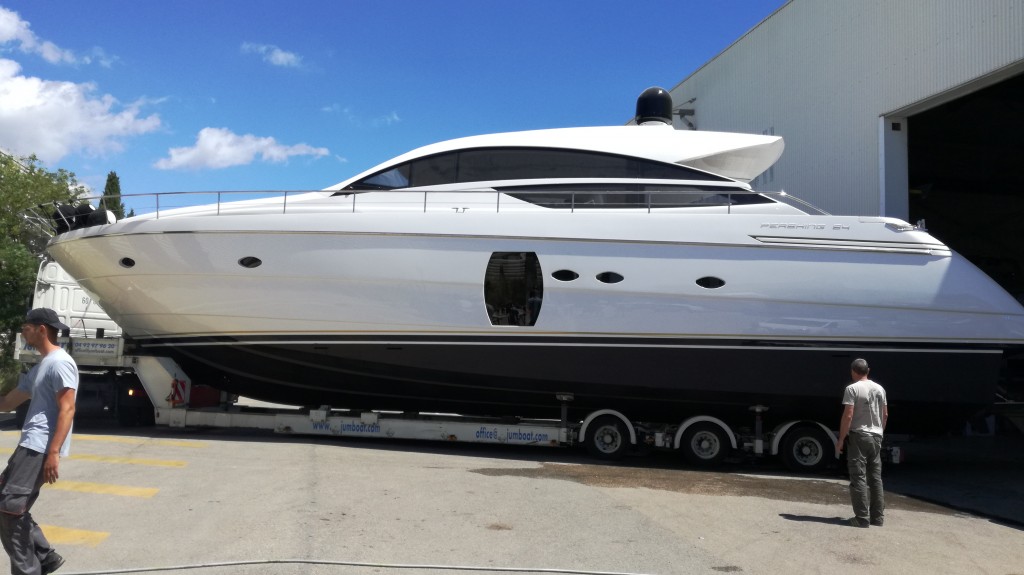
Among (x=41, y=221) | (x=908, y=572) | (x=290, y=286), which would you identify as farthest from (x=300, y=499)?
(x=41, y=221)

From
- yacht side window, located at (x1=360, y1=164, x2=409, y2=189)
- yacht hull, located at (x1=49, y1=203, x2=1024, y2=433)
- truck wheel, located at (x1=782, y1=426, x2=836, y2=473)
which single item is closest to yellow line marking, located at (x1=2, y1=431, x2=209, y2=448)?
yacht hull, located at (x1=49, y1=203, x2=1024, y2=433)

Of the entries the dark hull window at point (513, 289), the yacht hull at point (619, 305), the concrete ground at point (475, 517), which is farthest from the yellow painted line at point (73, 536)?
the dark hull window at point (513, 289)

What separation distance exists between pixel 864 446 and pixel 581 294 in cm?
335

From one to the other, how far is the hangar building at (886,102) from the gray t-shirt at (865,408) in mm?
6344

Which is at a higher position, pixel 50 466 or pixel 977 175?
pixel 977 175

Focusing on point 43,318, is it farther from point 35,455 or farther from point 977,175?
point 977,175

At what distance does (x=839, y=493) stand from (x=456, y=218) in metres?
4.79

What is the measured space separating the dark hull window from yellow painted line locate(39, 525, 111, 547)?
450 centimetres

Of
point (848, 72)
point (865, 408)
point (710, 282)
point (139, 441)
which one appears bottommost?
point (139, 441)

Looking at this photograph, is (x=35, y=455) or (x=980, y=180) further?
(x=980, y=180)

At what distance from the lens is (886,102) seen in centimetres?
1155

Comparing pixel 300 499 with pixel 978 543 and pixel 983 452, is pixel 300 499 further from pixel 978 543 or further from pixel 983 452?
pixel 983 452

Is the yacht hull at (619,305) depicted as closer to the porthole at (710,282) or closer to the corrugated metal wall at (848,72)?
the porthole at (710,282)

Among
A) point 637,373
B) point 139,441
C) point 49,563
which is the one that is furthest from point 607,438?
point 49,563
